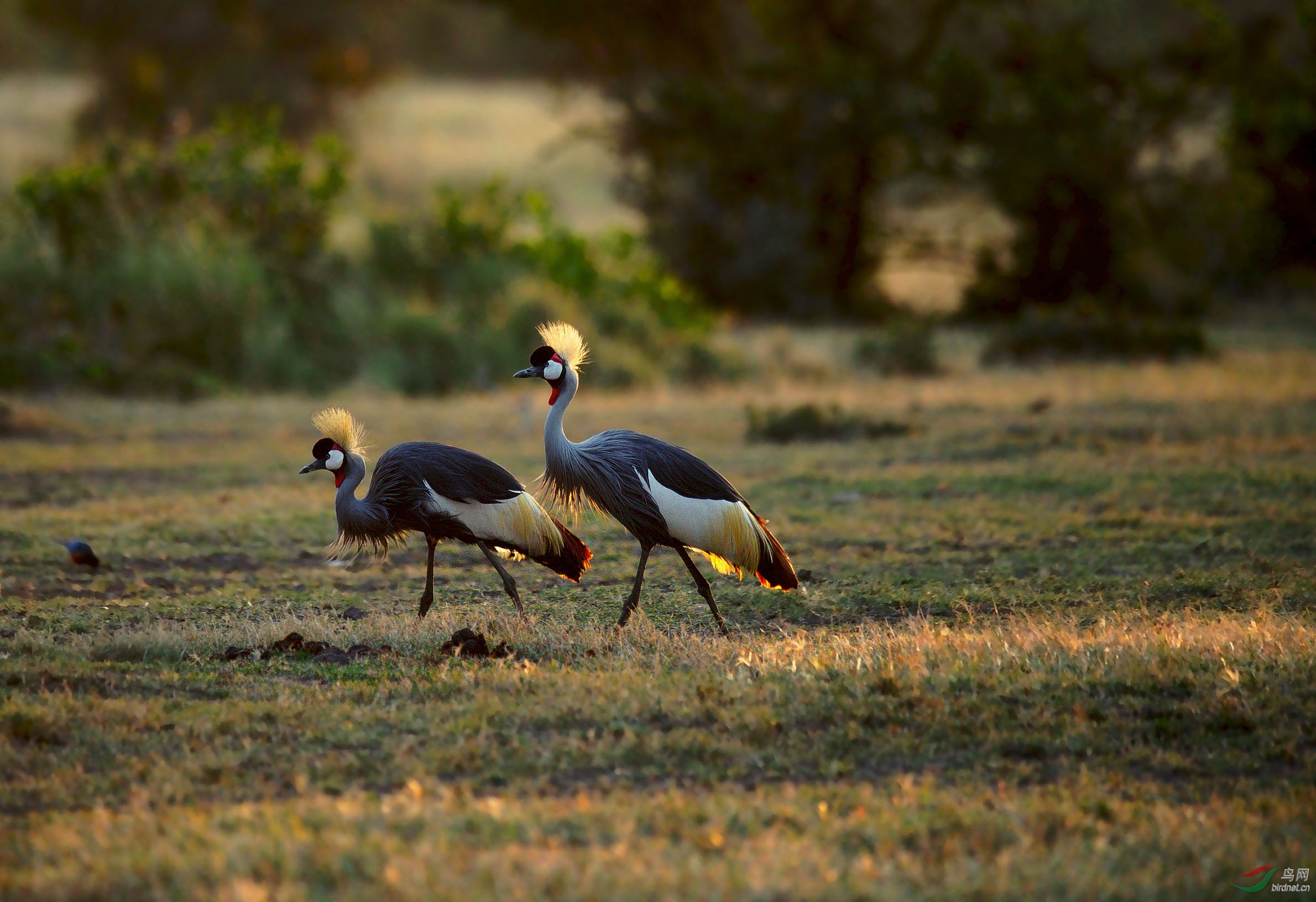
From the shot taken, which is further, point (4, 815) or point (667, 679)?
point (667, 679)

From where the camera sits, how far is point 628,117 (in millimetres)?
29141

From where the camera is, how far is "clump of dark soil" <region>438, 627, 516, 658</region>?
22.5 feet

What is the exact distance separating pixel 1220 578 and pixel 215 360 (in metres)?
14.1

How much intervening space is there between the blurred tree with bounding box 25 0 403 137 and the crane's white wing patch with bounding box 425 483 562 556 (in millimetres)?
30479

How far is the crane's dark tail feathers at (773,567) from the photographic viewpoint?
24.1 feet

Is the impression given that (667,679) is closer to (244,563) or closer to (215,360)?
(244,563)

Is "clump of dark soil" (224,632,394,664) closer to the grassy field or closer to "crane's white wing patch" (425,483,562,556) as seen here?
the grassy field

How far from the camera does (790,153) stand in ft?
90.4

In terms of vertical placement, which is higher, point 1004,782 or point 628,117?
point 628,117

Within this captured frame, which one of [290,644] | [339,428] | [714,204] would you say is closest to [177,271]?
[339,428]

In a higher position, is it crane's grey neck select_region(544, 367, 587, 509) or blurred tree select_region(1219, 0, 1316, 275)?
blurred tree select_region(1219, 0, 1316, 275)

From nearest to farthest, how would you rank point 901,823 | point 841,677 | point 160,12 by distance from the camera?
1. point 901,823
2. point 841,677
3. point 160,12

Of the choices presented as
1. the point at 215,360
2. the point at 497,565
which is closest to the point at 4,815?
the point at 497,565

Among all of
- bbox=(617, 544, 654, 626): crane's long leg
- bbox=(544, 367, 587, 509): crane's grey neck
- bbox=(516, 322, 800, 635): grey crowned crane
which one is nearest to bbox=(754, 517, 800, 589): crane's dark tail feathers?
bbox=(516, 322, 800, 635): grey crowned crane
